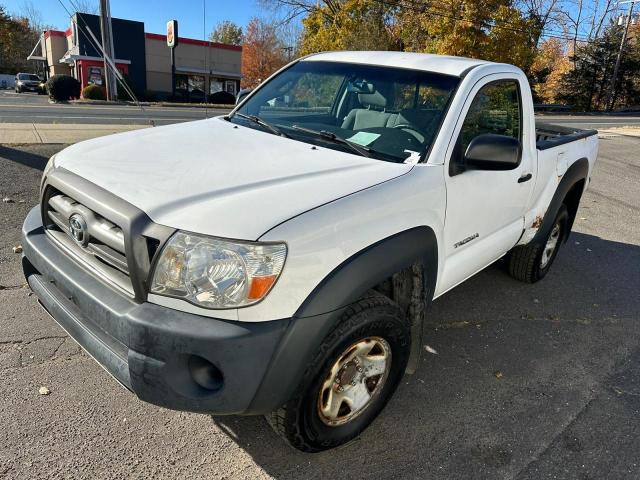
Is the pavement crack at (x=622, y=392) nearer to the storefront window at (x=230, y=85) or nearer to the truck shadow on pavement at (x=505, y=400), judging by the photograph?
the truck shadow on pavement at (x=505, y=400)

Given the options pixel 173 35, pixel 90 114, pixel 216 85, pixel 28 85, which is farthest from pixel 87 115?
pixel 28 85

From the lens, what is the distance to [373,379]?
8.45 feet

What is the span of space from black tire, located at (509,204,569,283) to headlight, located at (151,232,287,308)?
9.82 feet

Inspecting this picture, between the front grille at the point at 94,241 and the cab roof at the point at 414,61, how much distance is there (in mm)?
2079

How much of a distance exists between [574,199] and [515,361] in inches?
86.9

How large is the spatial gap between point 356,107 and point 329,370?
1764 mm

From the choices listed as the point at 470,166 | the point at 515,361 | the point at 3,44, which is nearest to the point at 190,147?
the point at 470,166

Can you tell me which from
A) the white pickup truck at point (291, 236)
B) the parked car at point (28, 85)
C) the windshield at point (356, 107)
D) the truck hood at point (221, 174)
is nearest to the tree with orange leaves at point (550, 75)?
the parked car at point (28, 85)

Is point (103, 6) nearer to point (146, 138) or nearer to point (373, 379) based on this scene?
point (146, 138)

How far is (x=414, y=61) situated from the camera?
3330 millimetres

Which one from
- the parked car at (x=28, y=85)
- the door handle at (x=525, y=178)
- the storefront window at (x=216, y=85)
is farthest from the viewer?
the storefront window at (x=216, y=85)

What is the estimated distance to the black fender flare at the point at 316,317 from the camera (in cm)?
198

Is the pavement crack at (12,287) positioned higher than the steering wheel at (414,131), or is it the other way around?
the steering wheel at (414,131)

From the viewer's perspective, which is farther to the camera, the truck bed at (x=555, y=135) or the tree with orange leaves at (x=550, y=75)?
the tree with orange leaves at (x=550, y=75)
